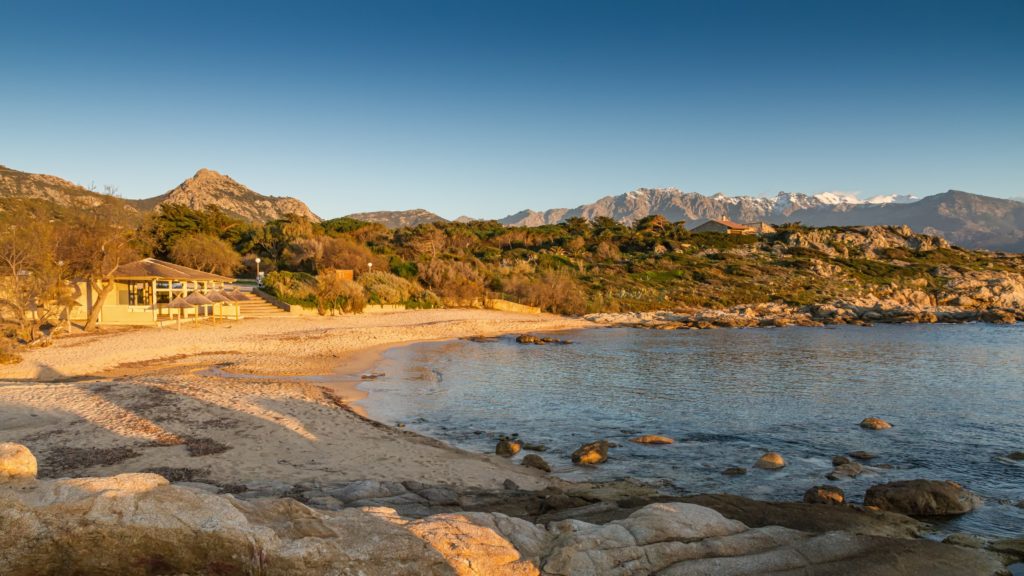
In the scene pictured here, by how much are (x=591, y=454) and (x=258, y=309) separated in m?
27.0

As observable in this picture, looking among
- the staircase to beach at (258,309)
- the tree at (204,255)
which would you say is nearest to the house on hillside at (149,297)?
the staircase to beach at (258,309)

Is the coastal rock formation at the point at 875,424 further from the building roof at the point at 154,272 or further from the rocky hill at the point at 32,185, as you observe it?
the rocky hill at the point at 32,185

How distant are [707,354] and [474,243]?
Answer: 44.1 metres

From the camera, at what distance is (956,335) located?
34625mm

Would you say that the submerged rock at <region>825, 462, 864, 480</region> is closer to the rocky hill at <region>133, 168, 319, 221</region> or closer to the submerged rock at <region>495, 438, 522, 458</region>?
the submerged rock at <region>495, 438, 522, 458</region>

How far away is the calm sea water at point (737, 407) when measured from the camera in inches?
408

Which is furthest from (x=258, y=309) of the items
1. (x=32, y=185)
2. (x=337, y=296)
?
(x=32, y=185)

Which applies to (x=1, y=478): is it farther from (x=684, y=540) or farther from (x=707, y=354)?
(x=707, y=354)

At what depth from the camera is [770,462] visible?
10.8 m

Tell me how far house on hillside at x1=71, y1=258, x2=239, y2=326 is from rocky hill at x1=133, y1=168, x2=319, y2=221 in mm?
81233

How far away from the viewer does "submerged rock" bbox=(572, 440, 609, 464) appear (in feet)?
35.6

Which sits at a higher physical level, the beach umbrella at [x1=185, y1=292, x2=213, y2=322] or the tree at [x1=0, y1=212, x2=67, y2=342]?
the tree at [x1=0, y1=212, x2=67, y2=342]

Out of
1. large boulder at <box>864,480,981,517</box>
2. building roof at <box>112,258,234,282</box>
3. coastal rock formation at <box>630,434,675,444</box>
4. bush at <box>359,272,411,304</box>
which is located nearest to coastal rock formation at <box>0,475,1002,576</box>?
large boulder at <box>864,480,981,517</box>

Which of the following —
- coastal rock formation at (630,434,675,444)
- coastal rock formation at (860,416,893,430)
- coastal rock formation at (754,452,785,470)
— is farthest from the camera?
coastal rock formation at (860,416,893,430)
